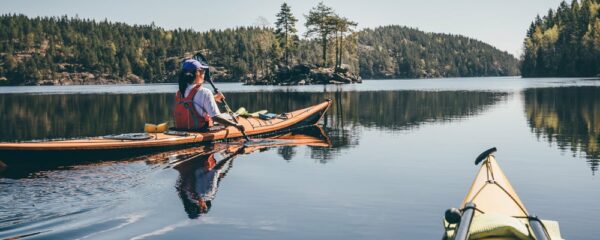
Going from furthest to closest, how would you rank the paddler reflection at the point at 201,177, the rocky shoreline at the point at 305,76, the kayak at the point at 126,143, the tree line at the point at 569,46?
the tree line at the point at 569,46, the rocky shoreline at the point at 305,76, the kayak at the point at 126,143, the paddler reflection at the point at 201,177

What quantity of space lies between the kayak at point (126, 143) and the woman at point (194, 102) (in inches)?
16.7

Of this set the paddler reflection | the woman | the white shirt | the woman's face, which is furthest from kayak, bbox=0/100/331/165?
the woman's face

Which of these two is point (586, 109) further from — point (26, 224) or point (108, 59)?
point (108, 59)

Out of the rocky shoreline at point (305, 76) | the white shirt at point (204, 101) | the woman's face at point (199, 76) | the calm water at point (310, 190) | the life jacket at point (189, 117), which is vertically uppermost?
the rocky shoreline at point (305, 76)

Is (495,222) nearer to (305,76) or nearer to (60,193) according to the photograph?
(60,193)

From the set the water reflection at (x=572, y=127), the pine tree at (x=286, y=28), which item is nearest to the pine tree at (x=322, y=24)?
the pine tree at (x=286, y=28)

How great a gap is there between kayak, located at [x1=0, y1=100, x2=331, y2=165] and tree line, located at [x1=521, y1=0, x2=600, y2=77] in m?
111

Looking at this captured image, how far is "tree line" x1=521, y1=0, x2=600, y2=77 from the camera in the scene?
114 m

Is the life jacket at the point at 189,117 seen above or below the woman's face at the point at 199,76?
below

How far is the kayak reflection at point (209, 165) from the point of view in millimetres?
10148

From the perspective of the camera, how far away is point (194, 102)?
1638cm

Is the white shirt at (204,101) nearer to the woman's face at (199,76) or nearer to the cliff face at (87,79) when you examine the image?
the woman's face at (199,76)

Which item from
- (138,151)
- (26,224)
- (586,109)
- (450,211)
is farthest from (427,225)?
(586,109)

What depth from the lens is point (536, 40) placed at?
14325cm
